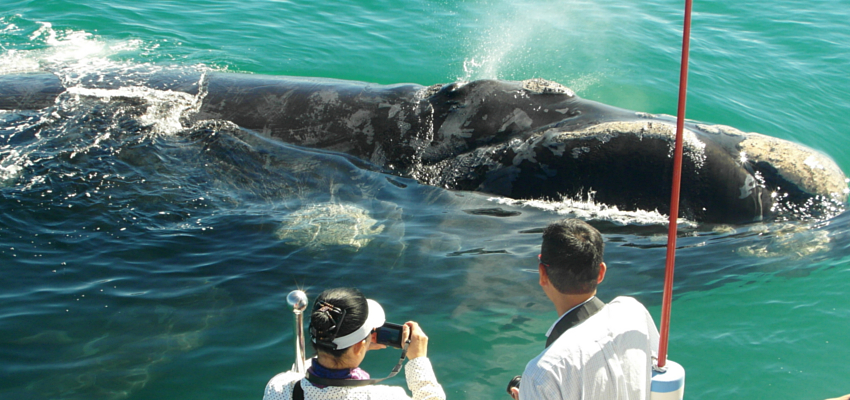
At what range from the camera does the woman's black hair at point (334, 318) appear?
276 cm

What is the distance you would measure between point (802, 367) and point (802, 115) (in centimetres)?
737

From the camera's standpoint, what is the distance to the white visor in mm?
2781

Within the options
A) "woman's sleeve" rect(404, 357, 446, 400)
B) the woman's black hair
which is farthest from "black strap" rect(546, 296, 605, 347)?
the woman's black hair

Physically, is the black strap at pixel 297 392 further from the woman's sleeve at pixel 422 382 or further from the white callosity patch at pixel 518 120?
the white callosity patch at pixel 518 120

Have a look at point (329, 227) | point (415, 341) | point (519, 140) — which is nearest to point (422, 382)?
point (415, 341)

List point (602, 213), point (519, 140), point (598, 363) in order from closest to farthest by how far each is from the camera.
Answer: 1. point (598, 363)
2. point (602, 213)
3. point (519, 140)

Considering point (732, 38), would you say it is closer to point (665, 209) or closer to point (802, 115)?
point (802, 115)

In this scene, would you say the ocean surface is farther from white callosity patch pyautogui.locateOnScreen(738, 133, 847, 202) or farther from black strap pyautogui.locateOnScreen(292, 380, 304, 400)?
black strap pyautogui.locateOnScreen(292, 380, 304, 400)

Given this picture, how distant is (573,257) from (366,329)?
96 centimetres

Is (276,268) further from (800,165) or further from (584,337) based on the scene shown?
(800,165)

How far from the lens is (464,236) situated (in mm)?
6266

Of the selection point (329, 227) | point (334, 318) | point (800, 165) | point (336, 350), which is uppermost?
point (800, 165)

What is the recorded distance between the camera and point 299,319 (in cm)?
334

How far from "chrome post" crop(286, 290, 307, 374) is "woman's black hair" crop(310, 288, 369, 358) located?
1.21 ft
